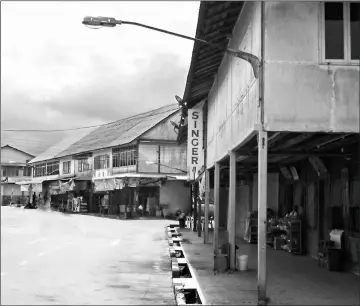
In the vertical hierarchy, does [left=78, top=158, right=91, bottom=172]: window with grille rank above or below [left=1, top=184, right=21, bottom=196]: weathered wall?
above

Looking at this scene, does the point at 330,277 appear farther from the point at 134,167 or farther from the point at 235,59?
the point at 134,167

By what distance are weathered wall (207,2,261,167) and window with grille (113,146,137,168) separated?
1357 inches

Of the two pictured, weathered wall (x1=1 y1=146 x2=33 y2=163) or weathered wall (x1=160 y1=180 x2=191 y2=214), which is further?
weathered wall (x1=1 y1=146 x2=33 y2=163)

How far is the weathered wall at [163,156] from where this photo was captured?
5044 cm

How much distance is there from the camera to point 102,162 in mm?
56812

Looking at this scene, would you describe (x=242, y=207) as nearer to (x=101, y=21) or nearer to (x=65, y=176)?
(x=101, y=21)

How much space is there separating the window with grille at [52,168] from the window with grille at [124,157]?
18.3 m

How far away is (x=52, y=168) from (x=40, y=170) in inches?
236

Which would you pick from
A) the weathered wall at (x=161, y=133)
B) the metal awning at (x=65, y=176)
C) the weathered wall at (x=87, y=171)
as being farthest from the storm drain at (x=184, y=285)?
the metal awning at (x=65, y=176)

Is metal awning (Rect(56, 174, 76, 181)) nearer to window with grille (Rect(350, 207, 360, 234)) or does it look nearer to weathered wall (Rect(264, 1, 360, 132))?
window with grille (Rect(350, 207, 360, 234))

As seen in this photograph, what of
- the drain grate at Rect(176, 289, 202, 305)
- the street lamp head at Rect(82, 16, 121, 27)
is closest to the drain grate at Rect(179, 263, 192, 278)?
the drain grate at Rect(176, 289, 202, 305)

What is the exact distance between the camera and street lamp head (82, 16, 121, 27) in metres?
9.22

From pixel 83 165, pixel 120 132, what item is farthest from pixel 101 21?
pixel 83 165

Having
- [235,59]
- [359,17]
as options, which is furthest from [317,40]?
[235,59]
